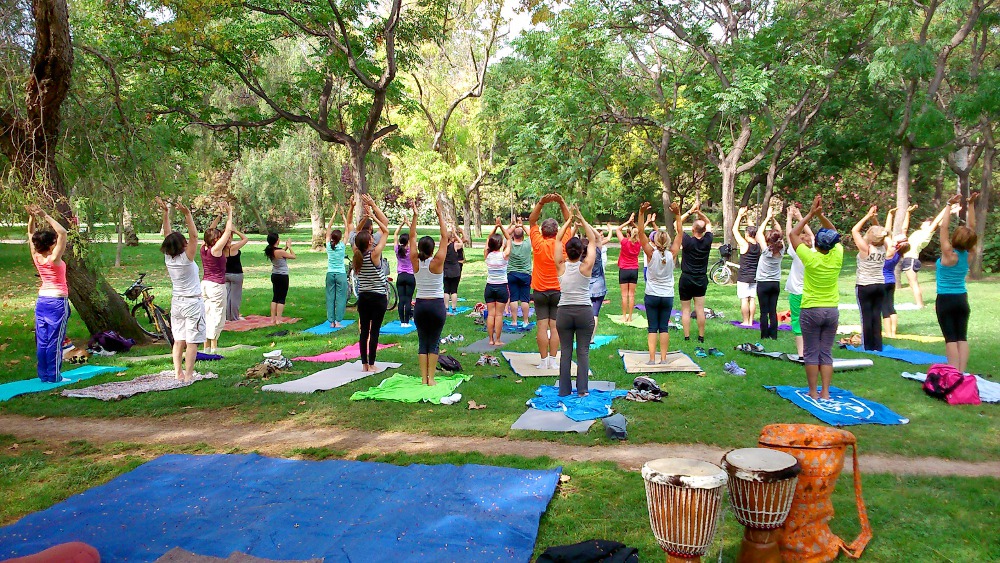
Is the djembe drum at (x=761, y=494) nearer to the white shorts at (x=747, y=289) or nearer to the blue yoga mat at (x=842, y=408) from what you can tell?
the blue yoga mat at (x=842, y=408)

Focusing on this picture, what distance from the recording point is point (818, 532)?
3.72m

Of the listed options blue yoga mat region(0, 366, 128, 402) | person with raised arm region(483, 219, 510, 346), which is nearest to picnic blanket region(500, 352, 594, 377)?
person with raised arm region(483, 219, 510, 346)

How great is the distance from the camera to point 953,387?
6.90 metres

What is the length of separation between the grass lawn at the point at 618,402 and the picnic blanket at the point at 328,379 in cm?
20

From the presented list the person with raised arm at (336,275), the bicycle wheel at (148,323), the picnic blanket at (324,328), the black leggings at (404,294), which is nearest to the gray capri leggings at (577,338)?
the black leggings at (404,294)

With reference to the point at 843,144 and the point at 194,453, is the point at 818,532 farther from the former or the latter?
the point at 843,144

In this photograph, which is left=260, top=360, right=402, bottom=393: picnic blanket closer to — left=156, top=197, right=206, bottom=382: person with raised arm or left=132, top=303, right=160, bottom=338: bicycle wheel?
left=156, top=197, right=206, bottom=382: person with raised arm

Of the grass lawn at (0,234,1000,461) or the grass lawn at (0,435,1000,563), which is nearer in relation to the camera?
the grass lawn at (0,435,1000,563)

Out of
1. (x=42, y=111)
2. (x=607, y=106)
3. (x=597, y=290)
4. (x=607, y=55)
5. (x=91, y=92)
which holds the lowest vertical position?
(x=597, y=290)

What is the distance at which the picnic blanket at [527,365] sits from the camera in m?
8.32

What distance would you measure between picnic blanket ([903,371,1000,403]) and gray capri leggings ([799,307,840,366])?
6.02ft

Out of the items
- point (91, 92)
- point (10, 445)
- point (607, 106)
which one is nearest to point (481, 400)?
point (10, 445)

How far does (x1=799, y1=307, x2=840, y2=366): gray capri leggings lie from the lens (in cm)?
666

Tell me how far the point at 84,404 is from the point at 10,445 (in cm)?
126
